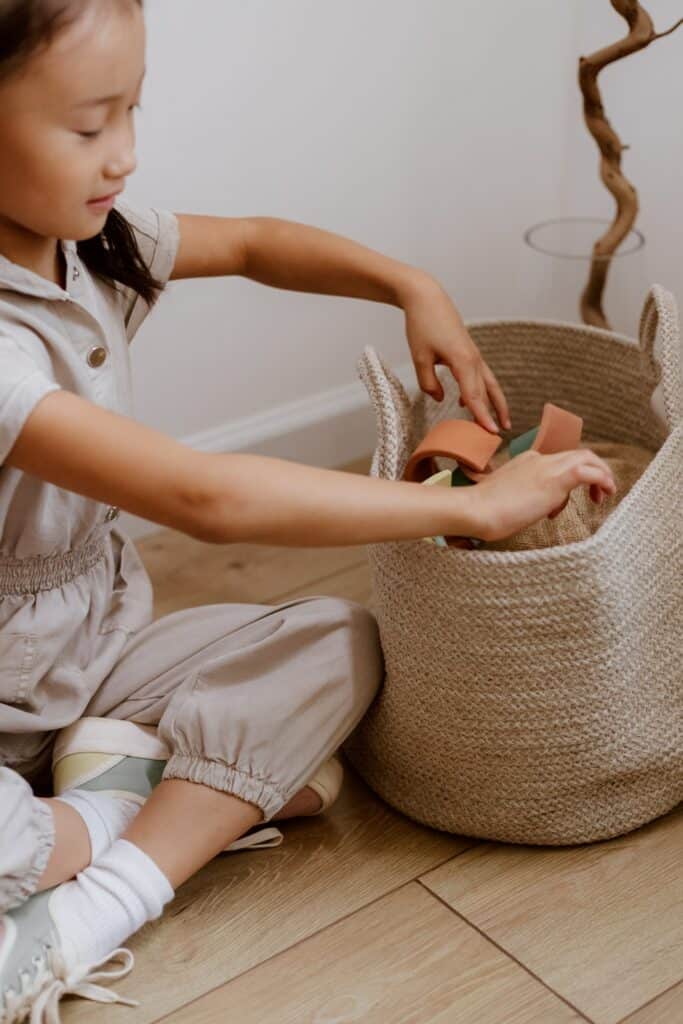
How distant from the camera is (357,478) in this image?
87 cm

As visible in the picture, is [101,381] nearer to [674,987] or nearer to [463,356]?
[463,356]

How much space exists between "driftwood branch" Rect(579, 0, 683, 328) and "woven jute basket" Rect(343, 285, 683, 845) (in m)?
0.31

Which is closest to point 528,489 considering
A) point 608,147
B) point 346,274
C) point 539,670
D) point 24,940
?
point 539,670

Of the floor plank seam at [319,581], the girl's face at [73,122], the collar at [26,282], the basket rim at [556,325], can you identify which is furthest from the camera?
the floor plank seam at [319,581]

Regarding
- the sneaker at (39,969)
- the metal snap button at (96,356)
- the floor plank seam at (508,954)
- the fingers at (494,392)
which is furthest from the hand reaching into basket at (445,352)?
the sneaker at (39,969)

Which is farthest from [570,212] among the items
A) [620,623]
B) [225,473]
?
[225,473]

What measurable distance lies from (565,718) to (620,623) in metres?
0.08

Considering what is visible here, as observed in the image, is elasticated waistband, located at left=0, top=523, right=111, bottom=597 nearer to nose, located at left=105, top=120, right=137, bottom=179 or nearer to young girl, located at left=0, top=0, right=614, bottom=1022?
young girl, located at left=0, top=0, right=614, bottom=1022

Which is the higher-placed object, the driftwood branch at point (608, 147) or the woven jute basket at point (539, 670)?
the driftwood branch at point (608, 147)

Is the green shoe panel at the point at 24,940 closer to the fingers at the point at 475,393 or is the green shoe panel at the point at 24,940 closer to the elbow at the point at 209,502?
the elbow at the point at 209,502

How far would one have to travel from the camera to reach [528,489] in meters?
0.88

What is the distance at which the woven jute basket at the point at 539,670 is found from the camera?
0.94 meters

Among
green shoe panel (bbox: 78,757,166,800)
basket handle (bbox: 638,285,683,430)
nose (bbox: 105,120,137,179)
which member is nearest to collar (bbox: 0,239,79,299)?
nose (bbox: 105,120,137,179)

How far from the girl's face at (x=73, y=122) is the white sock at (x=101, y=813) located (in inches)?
16.3
